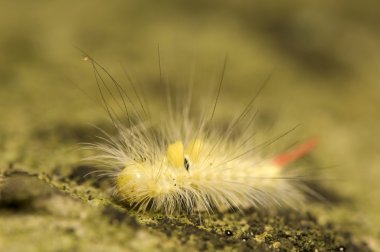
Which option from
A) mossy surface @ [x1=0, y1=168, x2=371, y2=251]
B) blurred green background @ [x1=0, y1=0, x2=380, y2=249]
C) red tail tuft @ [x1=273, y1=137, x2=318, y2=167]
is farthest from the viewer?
blurred green background @ [x1=0, y1=0, x2=380, y2=249]

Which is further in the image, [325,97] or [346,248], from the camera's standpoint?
[325,97]

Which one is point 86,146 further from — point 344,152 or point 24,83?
point 344,152

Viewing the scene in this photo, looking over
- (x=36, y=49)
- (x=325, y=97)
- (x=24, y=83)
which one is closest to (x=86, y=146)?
Result: (x=24, y=83)

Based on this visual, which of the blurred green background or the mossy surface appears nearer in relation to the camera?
the mossy surface

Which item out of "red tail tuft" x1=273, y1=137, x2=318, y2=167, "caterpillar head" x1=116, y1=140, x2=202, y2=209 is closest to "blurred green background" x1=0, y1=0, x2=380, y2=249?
"red tail tuft" x1=273, y1=137, x2=318, y2=167

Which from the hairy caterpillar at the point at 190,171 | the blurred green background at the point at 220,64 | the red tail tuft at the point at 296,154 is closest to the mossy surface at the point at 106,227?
the hairy caterpillar at the point at 190,171

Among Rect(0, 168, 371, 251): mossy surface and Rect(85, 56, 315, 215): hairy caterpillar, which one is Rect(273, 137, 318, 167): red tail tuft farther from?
Rect(0, 168, 371, 251): mossy surface
